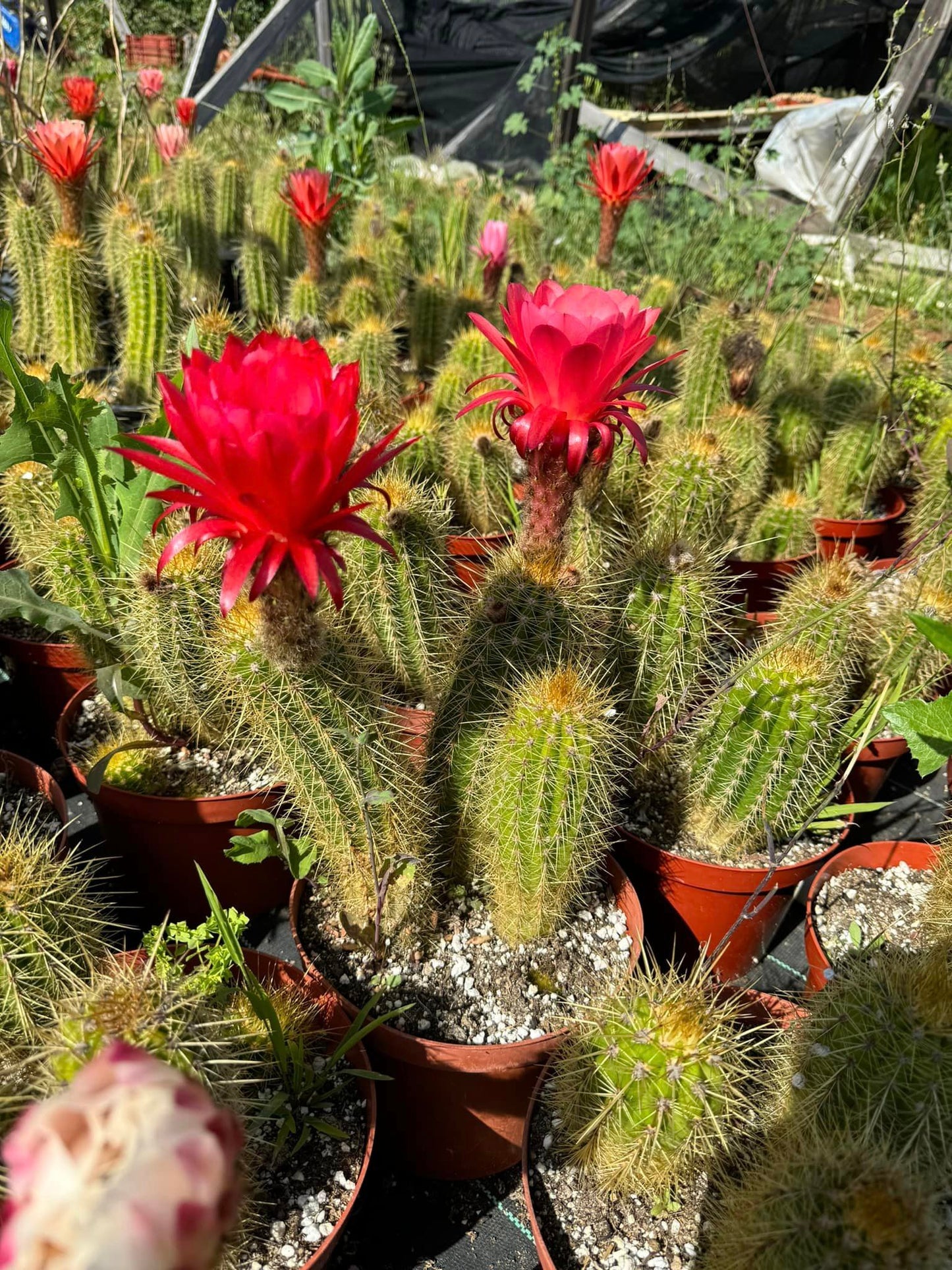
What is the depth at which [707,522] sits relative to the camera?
1822mm

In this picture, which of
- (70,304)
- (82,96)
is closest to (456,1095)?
(70,304)

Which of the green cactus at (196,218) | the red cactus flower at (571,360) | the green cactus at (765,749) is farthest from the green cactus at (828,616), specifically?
the green cactus at (196,218)

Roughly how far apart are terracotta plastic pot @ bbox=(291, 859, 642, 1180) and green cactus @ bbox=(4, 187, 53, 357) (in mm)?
2176

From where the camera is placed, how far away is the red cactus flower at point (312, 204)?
246 centimetres

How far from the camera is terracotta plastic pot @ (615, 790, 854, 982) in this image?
1.55m

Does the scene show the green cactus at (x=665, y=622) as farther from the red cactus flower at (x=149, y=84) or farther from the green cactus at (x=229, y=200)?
the red cactus flower at (x=149, y=84)

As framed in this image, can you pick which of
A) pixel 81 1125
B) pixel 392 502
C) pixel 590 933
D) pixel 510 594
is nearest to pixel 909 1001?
pixel 590 933

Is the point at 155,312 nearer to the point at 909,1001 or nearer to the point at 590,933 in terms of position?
the point at 590,933

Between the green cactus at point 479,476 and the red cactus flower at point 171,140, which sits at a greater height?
the red cactus flower at point 171,140

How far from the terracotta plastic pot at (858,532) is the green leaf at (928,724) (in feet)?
4.43

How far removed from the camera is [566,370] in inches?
41.9

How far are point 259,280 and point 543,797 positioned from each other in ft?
7.84

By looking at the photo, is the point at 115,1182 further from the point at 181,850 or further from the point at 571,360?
the point at 181,850

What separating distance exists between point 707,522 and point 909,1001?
1.10m
